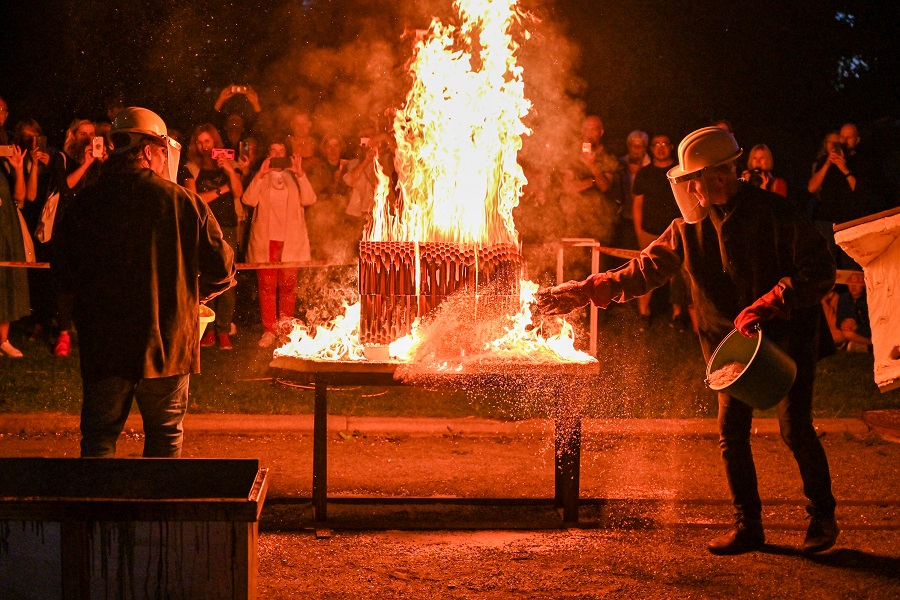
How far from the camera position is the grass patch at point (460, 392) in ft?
29.3

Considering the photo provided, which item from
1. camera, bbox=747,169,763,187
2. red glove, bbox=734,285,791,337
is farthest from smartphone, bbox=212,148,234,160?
red glove, bbox=734,285,791,337

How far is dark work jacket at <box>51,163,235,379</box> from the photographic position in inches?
195

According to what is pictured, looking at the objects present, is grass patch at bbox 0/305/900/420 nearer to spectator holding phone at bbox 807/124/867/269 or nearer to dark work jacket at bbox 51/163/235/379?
spectator holding phone at bbox 807/124/867/269

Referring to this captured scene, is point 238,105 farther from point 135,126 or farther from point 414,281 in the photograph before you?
point 135,126

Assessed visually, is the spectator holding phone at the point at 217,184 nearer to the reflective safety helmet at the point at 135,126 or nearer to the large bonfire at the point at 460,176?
the large bonfire at the point at 460,176

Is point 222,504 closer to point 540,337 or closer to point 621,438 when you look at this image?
point 540,337

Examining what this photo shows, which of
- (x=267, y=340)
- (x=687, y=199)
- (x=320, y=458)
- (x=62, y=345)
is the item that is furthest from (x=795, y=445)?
(x=62, y=345)

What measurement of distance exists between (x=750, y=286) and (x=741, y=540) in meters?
1.27

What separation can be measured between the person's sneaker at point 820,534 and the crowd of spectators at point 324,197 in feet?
20.8

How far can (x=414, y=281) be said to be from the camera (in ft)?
19.8

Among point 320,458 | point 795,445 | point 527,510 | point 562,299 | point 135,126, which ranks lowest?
point 527,510

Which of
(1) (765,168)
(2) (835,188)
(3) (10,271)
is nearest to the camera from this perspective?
(3) (10,271)

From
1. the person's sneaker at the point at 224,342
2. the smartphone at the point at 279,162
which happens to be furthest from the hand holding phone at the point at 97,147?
the person's sneaker at the point at 224,342

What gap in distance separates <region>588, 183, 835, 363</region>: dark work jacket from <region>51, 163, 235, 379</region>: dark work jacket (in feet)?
8.33
